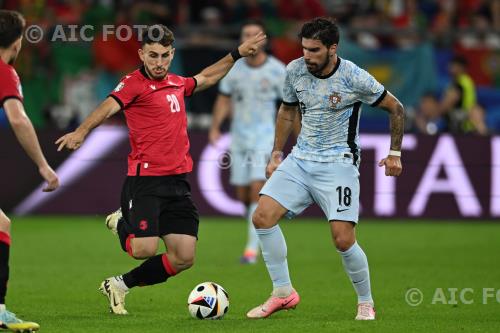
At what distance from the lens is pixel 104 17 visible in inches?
818

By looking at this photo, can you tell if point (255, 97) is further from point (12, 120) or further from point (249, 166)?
point (12, 120)

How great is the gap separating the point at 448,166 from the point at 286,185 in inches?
363

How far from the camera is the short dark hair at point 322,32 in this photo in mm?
9195

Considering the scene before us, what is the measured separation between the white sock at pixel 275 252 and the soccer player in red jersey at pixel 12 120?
200 cm

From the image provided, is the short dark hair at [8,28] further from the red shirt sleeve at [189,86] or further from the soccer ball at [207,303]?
the soccer ball at [207,303]

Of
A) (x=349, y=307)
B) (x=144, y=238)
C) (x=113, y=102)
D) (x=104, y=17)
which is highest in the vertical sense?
(x=104, y=17)

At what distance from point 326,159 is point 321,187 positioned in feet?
0.77

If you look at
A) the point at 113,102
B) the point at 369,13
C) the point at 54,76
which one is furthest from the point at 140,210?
the point at 369,13

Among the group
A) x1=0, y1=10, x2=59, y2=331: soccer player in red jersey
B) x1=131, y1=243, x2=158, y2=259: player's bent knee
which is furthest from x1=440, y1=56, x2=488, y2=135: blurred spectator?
x1=0, y1=10, x2=59, y2=331: soccer player in red jersey

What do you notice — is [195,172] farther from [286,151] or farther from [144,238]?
[144,238]

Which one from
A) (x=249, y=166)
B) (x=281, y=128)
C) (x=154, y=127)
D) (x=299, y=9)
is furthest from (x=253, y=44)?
(x=299, y=9)

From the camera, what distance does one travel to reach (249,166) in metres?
14.0

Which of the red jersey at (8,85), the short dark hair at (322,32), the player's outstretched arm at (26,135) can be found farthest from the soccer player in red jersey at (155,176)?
the player's outstretched arm at (26,135)

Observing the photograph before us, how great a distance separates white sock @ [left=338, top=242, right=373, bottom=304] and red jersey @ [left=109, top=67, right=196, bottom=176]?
5.34 feet
